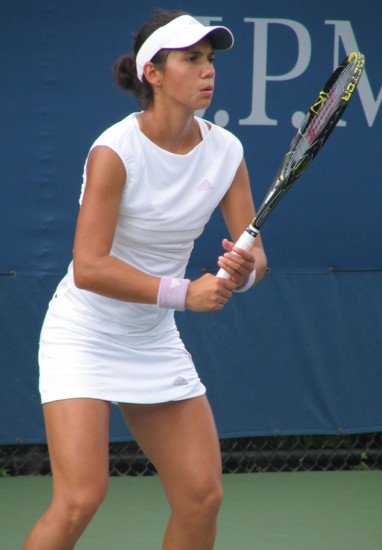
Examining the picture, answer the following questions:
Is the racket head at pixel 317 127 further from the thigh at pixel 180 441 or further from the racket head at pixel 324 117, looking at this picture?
the thigh at pixel 180 441

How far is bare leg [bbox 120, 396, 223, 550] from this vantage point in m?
2.76

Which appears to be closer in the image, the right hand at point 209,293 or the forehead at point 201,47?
the right hand at point 209,293

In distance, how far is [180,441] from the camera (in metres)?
2.78

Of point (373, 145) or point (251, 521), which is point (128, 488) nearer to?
point (251, 521)

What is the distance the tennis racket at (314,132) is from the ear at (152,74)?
351mm

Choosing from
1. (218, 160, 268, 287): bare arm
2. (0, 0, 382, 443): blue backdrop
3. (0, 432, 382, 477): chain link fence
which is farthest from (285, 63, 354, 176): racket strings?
(0, 432, 382, 477): chain link fence

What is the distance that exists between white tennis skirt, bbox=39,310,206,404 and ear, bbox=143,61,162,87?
0.59 m

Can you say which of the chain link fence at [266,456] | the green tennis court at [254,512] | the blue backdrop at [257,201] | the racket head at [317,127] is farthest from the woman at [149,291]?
the chain link fence at [266,456]

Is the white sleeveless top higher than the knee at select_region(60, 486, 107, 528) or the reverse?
higher

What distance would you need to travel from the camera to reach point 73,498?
2598 millimetres

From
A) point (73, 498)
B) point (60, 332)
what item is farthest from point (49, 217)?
point (73, 498)

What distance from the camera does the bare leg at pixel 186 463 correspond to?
276 centimetres

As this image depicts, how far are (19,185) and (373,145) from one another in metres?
1.48

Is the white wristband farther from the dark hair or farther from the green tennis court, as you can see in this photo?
the green tennis court
